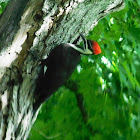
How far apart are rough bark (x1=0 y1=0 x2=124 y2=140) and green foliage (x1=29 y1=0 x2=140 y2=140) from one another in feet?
2.25

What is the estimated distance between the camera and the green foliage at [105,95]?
2.25m

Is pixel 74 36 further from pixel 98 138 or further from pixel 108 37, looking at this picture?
pixel 98 138

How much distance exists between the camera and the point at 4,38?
1.34 meters

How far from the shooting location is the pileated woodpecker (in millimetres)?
1564

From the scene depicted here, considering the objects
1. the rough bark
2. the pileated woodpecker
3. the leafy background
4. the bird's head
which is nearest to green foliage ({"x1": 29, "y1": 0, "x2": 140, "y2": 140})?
the leafy background

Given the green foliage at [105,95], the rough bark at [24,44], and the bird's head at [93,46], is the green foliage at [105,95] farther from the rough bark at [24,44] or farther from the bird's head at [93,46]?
the rough bark at [24,44]

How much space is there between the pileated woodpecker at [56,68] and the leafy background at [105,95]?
52 cm

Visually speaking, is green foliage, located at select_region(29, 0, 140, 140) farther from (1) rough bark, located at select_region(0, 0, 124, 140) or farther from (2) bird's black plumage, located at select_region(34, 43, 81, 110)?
(1) rough bark, located at select_region(0, 0, 124, 140)

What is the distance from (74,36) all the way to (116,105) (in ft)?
3.64

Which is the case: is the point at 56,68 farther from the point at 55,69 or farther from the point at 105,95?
the point at 105,95

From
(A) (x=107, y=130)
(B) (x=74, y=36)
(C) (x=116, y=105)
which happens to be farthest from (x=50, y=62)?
(A) (x=107, y=130)

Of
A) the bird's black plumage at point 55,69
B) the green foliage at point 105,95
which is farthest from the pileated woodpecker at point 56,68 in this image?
the green foliage at point 105,95

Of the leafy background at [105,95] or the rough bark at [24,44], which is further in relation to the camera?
the leafy background at [105,95]

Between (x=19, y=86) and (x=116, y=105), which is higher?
(x=19, y=86)
